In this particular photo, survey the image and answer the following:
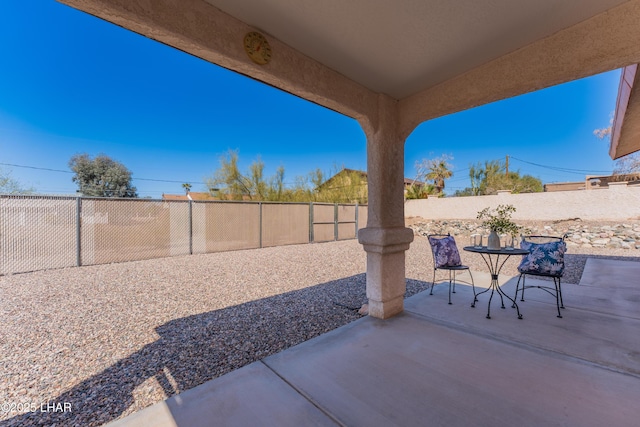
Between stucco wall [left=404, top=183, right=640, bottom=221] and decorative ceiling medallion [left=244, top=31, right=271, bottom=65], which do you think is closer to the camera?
decorative ceiling medallion [left=244, top=31, right=271, bottom=65]

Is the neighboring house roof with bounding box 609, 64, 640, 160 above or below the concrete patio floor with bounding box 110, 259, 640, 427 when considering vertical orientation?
above

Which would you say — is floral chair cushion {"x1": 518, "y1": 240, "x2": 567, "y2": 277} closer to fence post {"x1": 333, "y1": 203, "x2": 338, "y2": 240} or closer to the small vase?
the small vase

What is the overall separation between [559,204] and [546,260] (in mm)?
9795

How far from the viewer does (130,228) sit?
6.27 meters

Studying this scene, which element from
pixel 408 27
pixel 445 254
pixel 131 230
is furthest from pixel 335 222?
pixel 408 27

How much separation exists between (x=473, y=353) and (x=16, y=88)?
20517 mm

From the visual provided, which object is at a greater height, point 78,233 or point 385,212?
point 385,212

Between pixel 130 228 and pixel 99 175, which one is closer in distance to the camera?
pixel 130 228

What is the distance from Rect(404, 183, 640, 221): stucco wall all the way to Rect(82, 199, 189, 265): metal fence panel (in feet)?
39.1

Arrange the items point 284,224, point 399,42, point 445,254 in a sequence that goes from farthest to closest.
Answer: point 284,224 → point 445,254 → point 399,42

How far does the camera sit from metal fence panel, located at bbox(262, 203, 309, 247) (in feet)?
28.6

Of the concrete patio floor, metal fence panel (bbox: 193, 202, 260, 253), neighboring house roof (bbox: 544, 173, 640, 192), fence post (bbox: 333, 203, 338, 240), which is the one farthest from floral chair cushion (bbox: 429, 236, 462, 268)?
neighboring house roof (bbox: 544, 173, 640, 192)

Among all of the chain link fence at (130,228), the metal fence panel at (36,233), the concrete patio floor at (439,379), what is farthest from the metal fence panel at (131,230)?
the concrete patio floor at (439,379)

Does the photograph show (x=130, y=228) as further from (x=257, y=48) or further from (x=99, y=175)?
(x=99, y=175)
